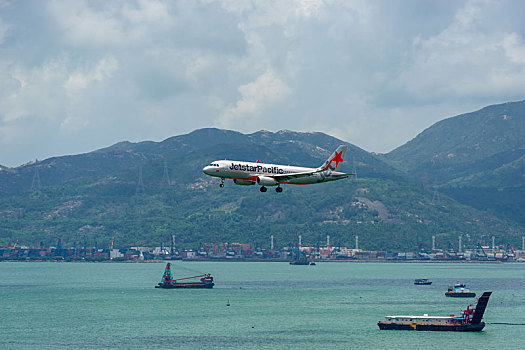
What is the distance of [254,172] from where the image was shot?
153500 millimetres

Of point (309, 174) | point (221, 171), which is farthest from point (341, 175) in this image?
point (221, 171)

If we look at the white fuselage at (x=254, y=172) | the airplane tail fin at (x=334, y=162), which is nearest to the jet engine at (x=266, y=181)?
the white fuselage at (x=254, y=172)

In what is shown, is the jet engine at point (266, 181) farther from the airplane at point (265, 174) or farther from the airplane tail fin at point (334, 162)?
the airplane tail fin at point (334, 162)

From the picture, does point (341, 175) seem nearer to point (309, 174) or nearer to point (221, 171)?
point (309, 174)

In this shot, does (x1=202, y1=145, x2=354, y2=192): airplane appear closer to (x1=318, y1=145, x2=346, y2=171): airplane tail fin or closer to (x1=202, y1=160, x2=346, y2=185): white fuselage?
(x1=202, y1=160, x2=346, y2=185): white fuselage

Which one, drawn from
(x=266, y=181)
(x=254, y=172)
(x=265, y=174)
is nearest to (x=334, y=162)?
(x=265, y=174)

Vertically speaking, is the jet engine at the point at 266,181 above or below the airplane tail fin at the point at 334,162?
below

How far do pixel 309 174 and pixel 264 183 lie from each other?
27.1 feet

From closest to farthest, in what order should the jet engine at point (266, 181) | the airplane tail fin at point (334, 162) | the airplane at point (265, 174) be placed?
the jet engine at point (266, 181)
the airplane at point (265, 174)
the airplane tail fin at point (334, 162)

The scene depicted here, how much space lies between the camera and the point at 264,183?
5910 inches

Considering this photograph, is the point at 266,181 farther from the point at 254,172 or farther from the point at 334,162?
the point at 334,162

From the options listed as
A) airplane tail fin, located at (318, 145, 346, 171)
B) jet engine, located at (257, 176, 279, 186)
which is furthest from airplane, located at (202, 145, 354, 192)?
airplane tail fin, located at (318, 145, 346, 171)

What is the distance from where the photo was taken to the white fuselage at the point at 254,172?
497ft

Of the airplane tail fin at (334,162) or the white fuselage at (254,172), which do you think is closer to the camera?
the white fuselage at (254,172)
